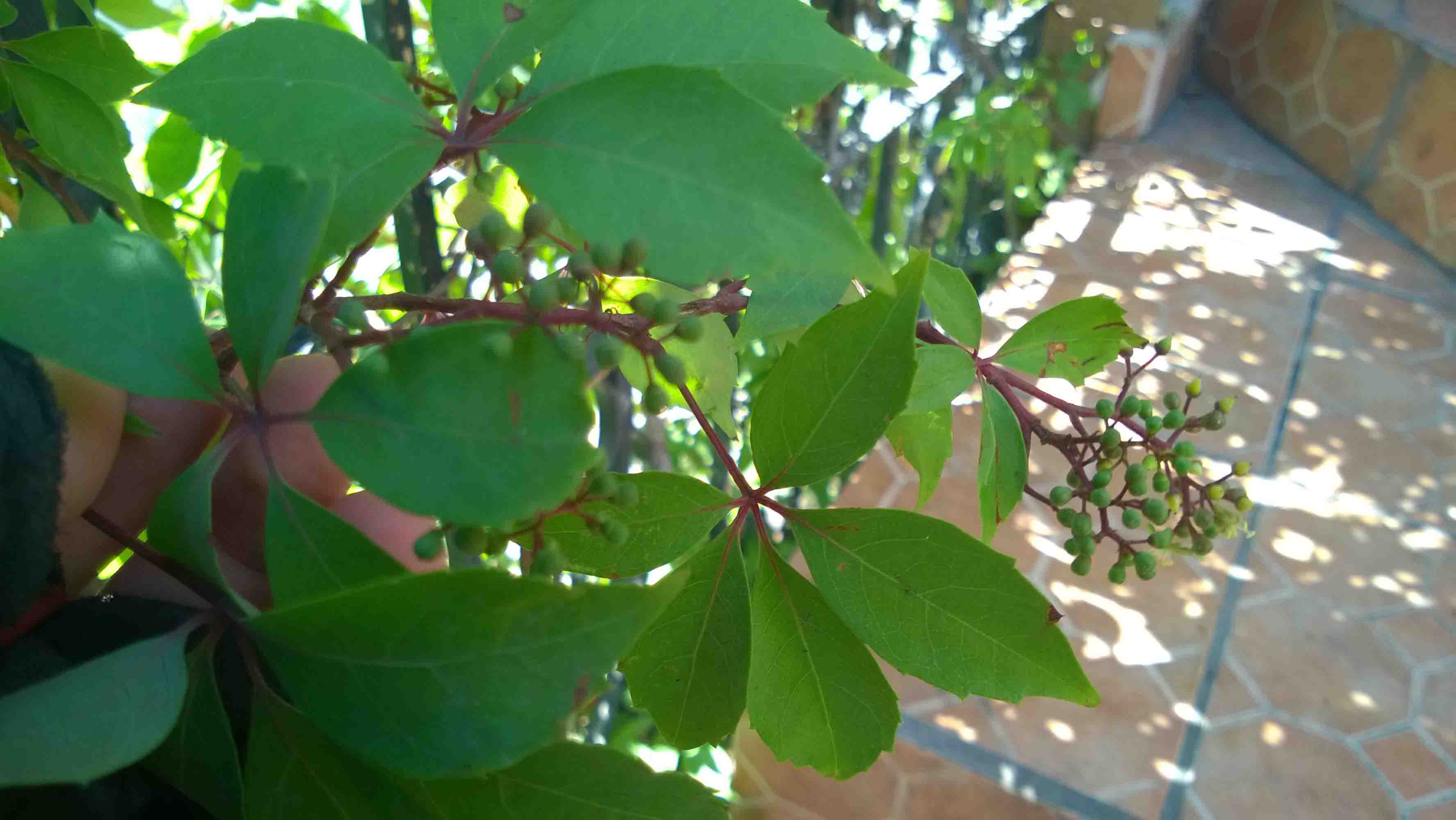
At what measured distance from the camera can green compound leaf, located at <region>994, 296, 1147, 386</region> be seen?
0.61 m

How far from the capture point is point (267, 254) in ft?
1.06

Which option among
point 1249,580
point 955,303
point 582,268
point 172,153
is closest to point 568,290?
point 582,268

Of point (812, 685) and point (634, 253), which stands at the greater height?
point (634, 253)

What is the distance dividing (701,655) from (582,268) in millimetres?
Result: 198

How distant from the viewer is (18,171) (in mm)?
566

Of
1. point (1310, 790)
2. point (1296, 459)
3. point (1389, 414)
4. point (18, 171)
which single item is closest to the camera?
point (18, 171)

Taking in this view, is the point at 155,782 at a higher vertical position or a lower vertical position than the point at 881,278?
lower

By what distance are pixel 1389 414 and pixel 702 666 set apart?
3.02 meters

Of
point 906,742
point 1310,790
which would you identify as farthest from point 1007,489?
point 1310,790

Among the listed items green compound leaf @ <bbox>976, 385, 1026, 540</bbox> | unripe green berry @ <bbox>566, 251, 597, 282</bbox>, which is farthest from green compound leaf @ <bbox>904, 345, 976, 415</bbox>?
unripe green berry @ <bbox>566, 251, 597, 282</bbox>

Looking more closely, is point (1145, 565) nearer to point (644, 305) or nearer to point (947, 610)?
point (947, 610)

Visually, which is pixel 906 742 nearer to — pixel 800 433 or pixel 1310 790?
pixel 1310 790

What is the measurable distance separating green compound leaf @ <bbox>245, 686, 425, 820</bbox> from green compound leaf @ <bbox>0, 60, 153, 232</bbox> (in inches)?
12.4

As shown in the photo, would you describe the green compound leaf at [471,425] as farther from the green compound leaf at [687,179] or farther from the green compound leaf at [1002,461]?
the green compound leaf at [1002,461]
